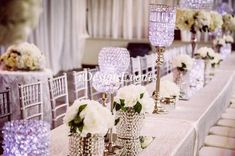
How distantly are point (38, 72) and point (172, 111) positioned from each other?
2.56 metres

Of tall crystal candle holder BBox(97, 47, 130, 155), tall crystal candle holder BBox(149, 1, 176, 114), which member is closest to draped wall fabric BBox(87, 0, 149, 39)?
tall crystal candle holder BBox(149, 1, 176, 114)

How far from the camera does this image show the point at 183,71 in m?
3.45

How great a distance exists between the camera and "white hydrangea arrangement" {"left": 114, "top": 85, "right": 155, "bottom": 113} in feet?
6.26

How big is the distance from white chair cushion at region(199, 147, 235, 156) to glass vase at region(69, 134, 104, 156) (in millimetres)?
1411

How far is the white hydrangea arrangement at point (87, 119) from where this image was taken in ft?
4.90

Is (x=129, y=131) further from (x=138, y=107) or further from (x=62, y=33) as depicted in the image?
(x=62, y=33)

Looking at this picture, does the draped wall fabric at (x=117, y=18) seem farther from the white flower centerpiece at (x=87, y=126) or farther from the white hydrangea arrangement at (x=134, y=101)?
the white flower centerpiece at (x=87, y=126)

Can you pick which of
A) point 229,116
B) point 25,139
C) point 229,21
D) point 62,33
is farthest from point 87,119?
point 62,33

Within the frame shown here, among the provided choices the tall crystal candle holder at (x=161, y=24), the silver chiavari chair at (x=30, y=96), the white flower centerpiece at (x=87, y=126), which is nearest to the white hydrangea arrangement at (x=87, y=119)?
the white flower centerpiece at (x=87, y=126)

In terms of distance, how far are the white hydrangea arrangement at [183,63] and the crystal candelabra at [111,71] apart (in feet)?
4.71

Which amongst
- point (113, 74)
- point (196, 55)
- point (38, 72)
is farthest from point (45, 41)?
point (113, 74)

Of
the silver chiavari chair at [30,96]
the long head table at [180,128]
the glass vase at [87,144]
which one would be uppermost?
the glass vase at [87,144]

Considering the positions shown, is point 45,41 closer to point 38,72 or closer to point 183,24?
point 38,72

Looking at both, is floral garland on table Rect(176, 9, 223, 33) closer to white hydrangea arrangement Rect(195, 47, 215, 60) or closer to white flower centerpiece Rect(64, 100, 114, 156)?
white hydrangea arrangement Rect(195, 47, 215, 60)
